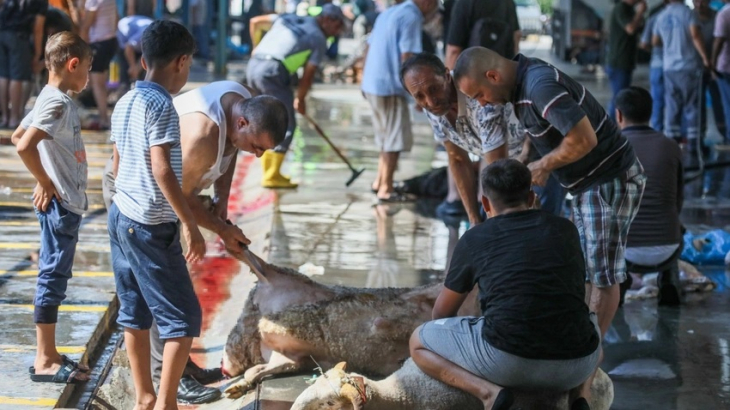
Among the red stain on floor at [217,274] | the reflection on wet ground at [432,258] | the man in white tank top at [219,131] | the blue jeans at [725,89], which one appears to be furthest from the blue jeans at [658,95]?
the man in white tank top at [219,131]

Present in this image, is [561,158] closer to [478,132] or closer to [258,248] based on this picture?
[478,132]

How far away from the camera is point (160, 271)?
4.57 meters

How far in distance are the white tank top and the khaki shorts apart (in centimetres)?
476

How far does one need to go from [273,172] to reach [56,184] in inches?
199

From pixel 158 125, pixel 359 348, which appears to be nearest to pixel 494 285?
pixel 359 348

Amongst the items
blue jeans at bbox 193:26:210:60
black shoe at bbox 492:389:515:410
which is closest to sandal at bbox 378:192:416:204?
black shoe at bbox 492:389:515:410

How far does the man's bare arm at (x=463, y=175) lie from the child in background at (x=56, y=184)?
209 centimetres

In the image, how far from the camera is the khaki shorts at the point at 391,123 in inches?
385

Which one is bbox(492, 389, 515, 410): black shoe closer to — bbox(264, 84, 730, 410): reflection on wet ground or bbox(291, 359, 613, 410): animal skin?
bbox(291, 359, 613, 410): animal skin

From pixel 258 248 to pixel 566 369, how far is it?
4.46m

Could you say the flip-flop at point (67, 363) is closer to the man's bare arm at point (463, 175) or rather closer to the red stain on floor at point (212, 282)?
the red stain on floor at point (212, 282)

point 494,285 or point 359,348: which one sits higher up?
point 494,285

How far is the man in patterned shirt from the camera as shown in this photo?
5.36m

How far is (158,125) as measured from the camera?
441 cm
